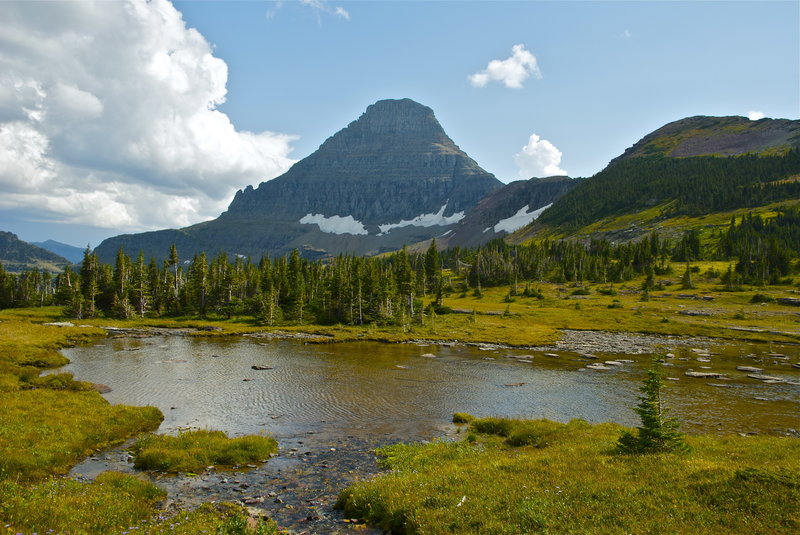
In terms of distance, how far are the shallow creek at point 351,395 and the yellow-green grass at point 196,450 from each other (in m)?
1.03

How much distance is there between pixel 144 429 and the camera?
3017 centimetres

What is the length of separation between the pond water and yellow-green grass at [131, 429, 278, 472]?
3.72 meters

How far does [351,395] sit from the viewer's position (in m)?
42.0

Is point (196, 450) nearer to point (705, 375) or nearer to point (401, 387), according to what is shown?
point (401, 387)

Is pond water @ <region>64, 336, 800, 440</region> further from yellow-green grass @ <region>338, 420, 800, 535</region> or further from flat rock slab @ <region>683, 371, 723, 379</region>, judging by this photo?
yellow-green grass @ <region>338, 420, 800, 535</region>

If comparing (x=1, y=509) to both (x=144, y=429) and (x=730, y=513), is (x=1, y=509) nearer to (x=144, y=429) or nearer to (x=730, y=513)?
(x=144, y=429)

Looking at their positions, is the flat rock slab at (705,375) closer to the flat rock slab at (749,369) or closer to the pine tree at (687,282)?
the flat rock slab at (749,369)

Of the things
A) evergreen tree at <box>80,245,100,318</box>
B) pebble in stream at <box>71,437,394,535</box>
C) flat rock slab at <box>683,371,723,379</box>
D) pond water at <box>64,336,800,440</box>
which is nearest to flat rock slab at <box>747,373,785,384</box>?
pond water at <box>64,336,800,440</box>

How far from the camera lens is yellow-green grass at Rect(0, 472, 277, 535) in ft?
42.2

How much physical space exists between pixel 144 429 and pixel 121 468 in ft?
25.3

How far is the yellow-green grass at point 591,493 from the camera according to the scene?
12539 mm

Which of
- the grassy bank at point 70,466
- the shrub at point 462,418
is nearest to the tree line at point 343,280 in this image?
the shrub at point 462,418

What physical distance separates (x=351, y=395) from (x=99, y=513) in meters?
28.3

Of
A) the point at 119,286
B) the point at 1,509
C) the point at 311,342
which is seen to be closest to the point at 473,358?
the point at 311,342
